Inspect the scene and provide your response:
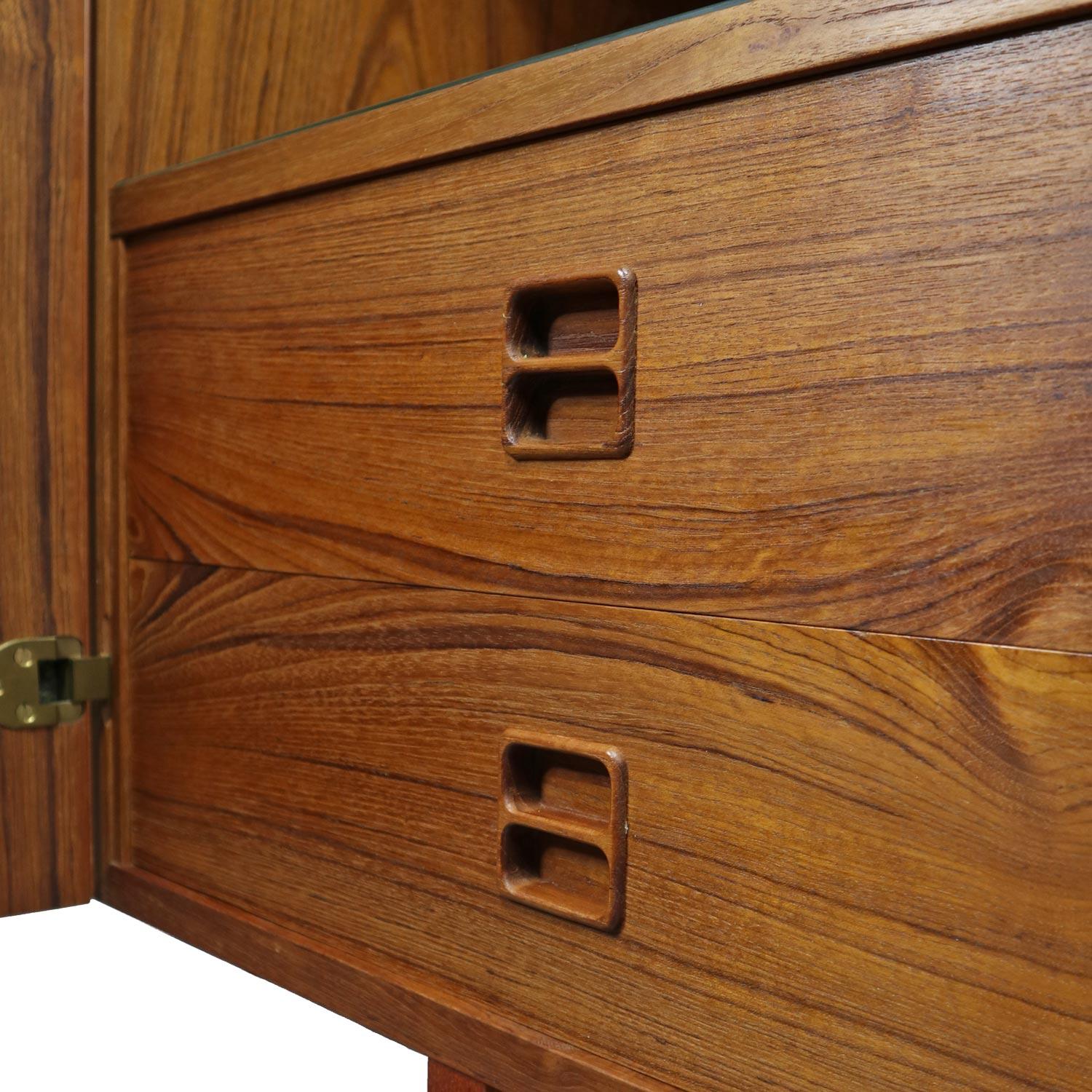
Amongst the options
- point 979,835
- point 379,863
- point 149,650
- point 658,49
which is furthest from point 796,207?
point 149,650

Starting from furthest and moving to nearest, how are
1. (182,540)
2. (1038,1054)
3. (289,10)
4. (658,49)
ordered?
(289,10) < (182,540) < (658,49) < (1038,1054)

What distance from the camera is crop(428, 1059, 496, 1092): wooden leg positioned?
621 millimetres

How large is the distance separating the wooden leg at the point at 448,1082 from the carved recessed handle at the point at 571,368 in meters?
0.29

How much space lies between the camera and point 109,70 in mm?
879

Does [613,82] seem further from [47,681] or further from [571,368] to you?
[47,681]

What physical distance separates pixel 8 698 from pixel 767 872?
21.7 inches

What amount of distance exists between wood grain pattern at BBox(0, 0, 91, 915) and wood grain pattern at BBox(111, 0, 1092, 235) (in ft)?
0.39

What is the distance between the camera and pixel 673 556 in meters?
0.55

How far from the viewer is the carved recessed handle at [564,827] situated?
566 millimetres

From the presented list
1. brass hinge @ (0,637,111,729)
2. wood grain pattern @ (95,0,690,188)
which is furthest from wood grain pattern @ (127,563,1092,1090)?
wood grain pattern @ (95,0,690,188)

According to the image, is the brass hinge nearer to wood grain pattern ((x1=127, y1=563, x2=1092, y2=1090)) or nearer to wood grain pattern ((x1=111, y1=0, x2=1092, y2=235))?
wood grain pattern ((x1=127, y1=563, x2=1092, y2=1090))

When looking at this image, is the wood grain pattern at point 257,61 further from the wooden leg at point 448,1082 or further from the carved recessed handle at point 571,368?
the wooden leg at point 448,1082

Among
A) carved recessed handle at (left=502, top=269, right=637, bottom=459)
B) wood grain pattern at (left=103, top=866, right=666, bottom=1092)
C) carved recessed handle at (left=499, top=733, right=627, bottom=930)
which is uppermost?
carved recessed handle at (left=502, top=269, right=637, bottom=459)

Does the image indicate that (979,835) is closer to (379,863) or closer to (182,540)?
(379,863)
